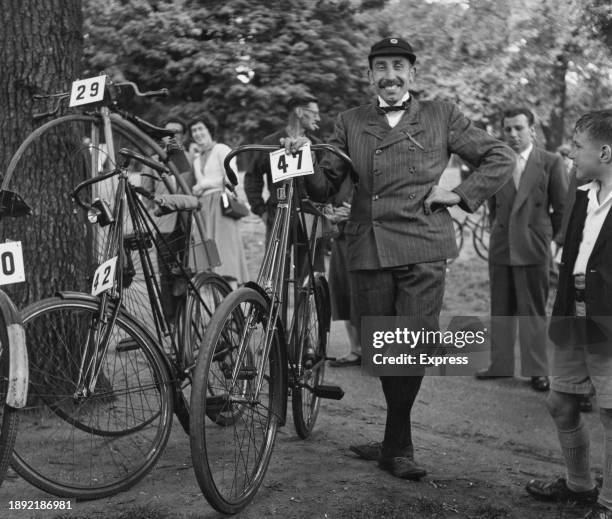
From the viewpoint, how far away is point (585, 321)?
3775 mm

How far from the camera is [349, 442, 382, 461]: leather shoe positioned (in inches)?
178

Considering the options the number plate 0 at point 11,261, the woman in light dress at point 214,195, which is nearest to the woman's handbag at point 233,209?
the woman in light dress at point 214,195

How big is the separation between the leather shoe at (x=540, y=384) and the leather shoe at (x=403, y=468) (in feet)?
8.00

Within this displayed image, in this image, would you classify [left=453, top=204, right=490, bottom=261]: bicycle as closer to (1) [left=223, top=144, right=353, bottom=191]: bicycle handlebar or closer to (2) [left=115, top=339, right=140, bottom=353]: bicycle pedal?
(1) [left=223, top=144, right=353, bottom=191]: bicycle handlebar

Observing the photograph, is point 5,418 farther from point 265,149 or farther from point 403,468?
point 403,468

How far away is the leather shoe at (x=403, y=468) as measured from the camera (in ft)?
13.8

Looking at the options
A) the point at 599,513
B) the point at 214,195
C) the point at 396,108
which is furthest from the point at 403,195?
the point at 214,195

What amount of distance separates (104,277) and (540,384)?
3.70 m

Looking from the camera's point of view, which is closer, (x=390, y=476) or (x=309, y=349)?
(x=390, y=476)

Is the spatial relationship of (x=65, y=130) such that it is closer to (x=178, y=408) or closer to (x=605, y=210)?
(x=178, y=408)

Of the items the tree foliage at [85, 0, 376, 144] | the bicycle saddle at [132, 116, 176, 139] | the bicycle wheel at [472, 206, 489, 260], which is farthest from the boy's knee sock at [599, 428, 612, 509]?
the bicycle wheel at [472, 206, 489, 260]

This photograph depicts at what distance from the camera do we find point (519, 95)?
565 inches

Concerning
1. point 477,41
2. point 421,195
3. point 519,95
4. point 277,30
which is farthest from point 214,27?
point 421,195

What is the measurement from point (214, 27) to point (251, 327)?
774cm
